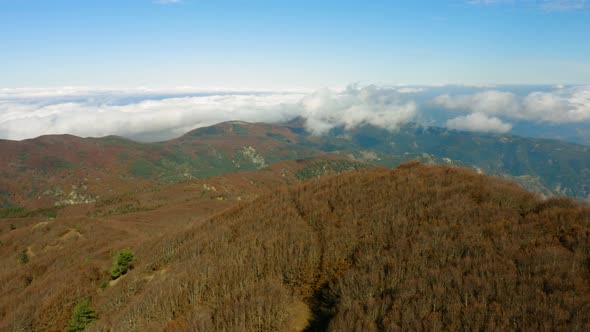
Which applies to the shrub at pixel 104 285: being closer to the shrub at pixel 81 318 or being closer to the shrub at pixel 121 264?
the shrub at pixel 121 264

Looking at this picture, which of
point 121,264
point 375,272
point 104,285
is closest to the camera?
point 375,272

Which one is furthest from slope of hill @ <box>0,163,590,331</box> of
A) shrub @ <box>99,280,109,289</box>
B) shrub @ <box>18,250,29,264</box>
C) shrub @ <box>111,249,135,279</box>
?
shrub @ <box>18,250,29,264</box>

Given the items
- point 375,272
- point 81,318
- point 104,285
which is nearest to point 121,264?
point 104,285

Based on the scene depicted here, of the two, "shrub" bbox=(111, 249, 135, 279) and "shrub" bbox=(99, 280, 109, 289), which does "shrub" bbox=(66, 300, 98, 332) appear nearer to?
"shrub" bbox=(99, 280, 109, 289)

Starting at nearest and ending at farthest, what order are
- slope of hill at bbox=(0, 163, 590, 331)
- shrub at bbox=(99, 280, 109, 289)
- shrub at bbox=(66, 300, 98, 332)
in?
slope of hill at bbox=(0, 163, 590, 331)
shrub at bbox=(66, 300, 98, 332)
shrub at bbox=(99, 280, 109, 289)

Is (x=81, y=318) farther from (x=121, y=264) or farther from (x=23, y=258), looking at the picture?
(x=23, y=258)

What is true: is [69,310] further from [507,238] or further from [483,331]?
[507,238]
